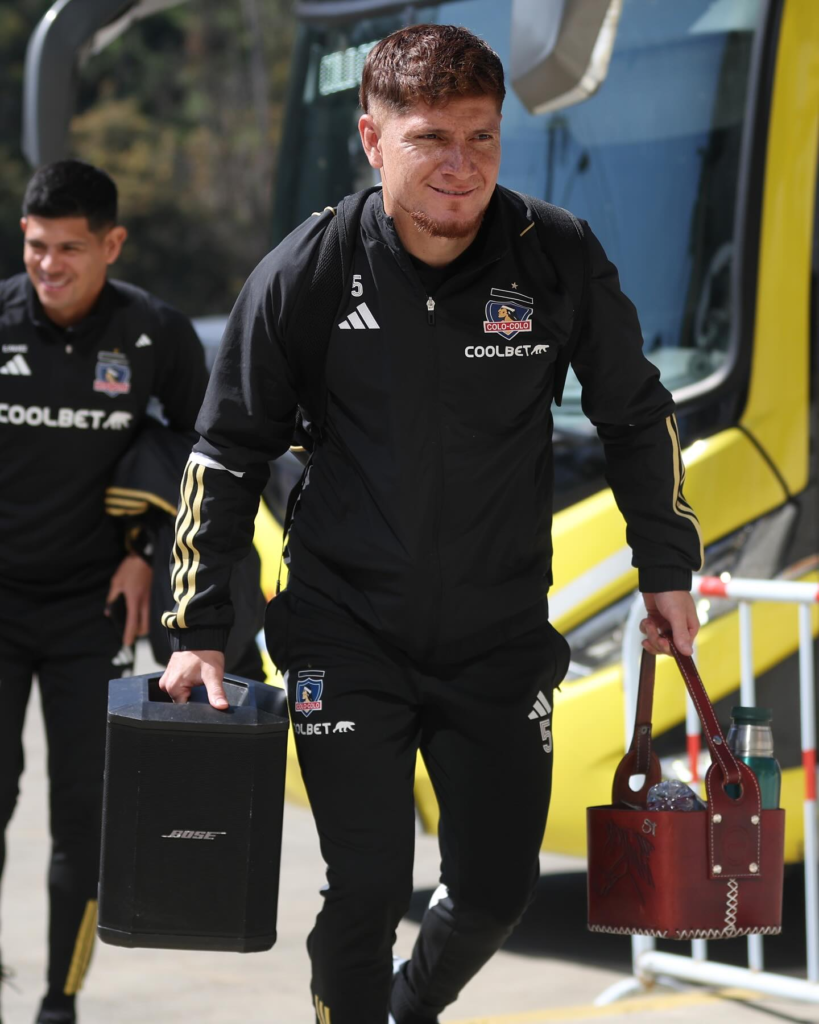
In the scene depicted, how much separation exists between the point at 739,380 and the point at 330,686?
9.06ft

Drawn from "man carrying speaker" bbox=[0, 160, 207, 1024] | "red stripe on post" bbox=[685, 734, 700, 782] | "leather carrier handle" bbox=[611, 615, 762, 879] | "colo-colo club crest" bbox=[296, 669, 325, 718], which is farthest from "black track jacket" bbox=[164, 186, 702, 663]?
"red stripe on post" bbox=[685, 734, 700, 782]

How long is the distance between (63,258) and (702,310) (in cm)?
225

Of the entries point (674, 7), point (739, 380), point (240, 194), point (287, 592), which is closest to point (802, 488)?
point (739, 380)

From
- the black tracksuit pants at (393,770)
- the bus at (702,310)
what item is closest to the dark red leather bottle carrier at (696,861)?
the black tracksuit pants at (393,770)

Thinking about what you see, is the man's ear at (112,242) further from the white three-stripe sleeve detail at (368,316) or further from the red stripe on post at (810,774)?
the red stripe on post at (810,774)

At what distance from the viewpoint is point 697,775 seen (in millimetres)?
5090

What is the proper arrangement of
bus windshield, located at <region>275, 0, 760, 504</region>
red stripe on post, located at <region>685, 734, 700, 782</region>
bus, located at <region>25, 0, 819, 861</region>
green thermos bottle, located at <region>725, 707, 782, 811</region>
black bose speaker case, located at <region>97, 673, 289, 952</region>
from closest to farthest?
black bose speaker case, located at <region>97, 673, 289, 952</region>, green thermos bottle, located at <region>725, 707, 782, 811</region>, red stripe on post, located at <region>685, 734, 700, 782</region>, bus, located at <region>25, 0, 819, 861</region>, bus windshield, located at <region>275, 0, 760, 504</region>

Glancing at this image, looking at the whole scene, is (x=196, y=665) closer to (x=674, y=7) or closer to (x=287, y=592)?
(x=287, y=592)

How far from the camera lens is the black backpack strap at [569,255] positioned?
328 centimetres

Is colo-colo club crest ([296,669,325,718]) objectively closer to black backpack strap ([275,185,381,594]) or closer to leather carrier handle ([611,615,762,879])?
black backpack strap ([275,185,381,594])

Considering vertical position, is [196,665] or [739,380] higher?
[739,380]

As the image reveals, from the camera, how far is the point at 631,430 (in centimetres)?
338

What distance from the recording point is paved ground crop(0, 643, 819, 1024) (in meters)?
4.63

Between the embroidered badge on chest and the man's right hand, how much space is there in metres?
1.35
